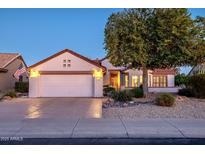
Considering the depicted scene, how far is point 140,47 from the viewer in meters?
21.6

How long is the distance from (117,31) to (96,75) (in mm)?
8359

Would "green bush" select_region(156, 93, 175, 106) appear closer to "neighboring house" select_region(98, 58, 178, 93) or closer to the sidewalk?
the sidewalk

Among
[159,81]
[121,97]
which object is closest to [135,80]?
[159,81]

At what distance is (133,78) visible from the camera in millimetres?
40531

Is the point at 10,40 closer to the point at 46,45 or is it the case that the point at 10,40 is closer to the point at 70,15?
the point at 46,45

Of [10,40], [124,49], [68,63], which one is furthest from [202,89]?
[10,40]

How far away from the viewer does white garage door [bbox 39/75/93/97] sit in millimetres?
30188

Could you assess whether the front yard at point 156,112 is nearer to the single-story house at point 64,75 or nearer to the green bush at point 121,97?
the green bush at point 121,97

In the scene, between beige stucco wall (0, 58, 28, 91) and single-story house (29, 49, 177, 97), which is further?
beige stucco wall (0, 58, 28, 91)

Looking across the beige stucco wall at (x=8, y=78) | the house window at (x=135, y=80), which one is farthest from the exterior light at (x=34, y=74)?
the house window at (x=135, y=80)

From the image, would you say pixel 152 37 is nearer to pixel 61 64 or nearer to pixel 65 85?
pixel 61 64

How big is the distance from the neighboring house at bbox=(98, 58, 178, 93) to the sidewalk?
23391 millimetres

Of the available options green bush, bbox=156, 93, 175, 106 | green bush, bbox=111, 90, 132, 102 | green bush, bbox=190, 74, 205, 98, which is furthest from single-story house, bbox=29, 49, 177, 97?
green bush, bbox=156, 93, 175, 106

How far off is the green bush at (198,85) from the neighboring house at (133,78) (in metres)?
11.1
